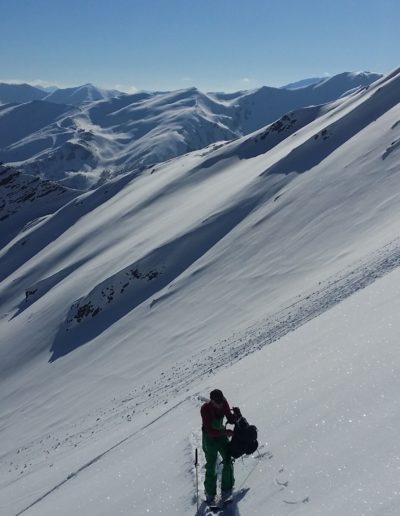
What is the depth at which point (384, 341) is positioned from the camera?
10664mm

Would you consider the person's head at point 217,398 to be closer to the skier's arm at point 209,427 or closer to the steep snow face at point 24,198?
the skier's arm at point 209,427

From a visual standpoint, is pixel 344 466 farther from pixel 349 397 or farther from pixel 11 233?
pixel 11 233

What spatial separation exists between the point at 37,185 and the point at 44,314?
8022 cm

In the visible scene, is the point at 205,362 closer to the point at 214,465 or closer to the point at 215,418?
the point at 214,465

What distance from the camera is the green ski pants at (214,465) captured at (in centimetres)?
872

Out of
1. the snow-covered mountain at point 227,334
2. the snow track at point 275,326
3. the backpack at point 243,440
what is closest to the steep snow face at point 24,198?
the snow-covered mountain at point 227,334

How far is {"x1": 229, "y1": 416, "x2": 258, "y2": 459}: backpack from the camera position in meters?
8.62

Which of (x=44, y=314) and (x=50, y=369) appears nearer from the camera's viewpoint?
(x=50, y=369)

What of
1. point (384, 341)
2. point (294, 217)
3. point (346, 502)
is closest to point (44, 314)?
point (294, 217)

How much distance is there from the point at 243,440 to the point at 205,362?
1447 centimetres

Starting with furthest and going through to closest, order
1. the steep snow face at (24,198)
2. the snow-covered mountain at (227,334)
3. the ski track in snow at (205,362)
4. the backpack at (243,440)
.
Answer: the steep snow face at (24,198), the ski track in snow at (205,362), the backpack at (243,440), the snow-covered mountain at (227,334)

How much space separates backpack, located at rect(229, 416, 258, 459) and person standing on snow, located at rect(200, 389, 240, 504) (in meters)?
0.11

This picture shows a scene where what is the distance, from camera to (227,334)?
1036 inches

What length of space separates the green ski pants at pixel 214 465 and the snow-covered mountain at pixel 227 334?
0.86 feet
